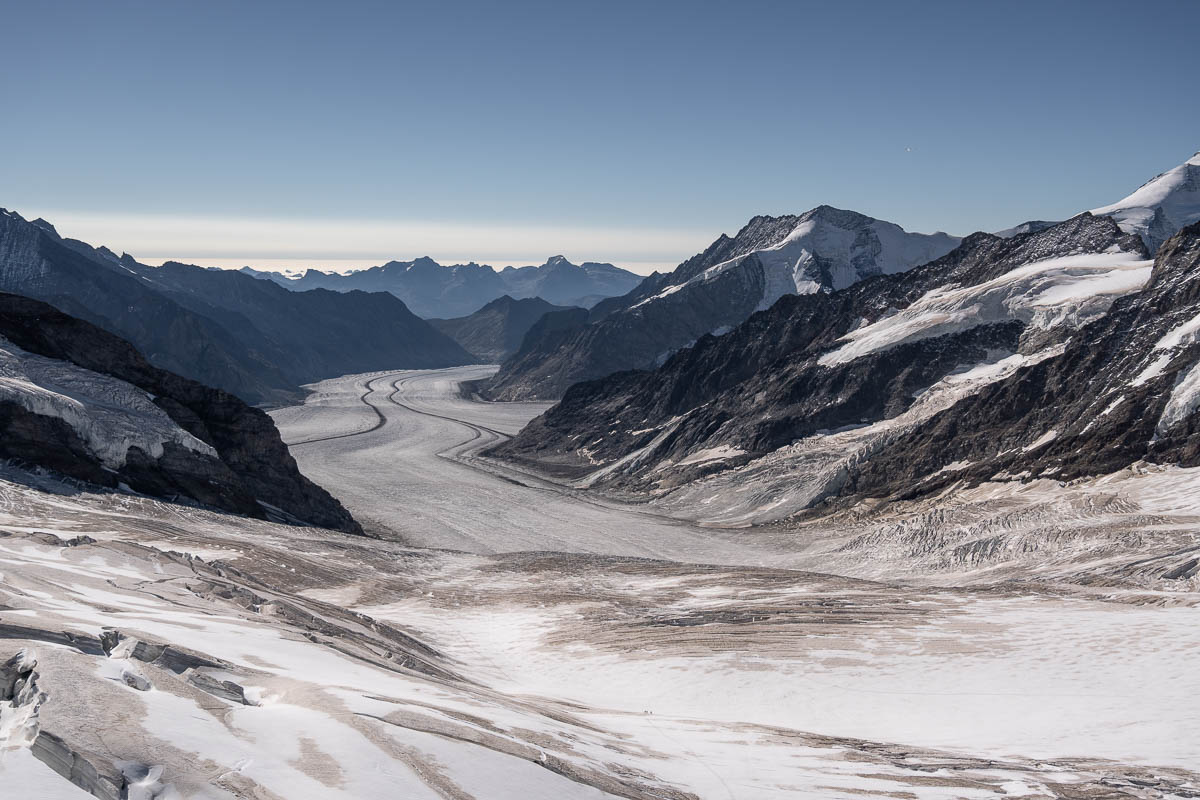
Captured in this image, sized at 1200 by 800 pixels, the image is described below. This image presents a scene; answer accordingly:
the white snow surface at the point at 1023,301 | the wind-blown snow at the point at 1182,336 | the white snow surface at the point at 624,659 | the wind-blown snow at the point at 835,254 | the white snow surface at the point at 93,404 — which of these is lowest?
the white snow surface at the point at 624,659

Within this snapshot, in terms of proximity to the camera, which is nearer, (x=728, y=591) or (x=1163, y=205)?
(x=728, y=591)

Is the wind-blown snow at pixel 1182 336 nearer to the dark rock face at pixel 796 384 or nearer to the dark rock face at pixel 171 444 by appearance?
the dark rock face at pixel 796 384

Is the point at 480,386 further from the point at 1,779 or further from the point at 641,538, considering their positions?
the point at 1,779

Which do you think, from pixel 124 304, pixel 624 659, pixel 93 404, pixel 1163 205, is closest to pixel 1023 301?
pixel 624 659

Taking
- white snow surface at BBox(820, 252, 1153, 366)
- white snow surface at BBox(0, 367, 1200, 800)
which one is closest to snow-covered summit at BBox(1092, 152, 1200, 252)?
white snow surface at BBox(820, 252, 1153, 366)

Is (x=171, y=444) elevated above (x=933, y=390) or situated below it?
below

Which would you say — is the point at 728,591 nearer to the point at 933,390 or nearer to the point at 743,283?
the point at 933,390

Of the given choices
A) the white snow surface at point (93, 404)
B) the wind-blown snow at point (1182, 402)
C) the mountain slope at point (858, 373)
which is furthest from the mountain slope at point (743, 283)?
the white snow surface at point (93, 404)
